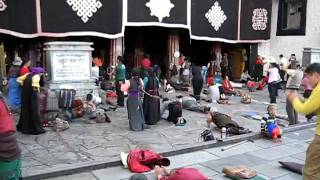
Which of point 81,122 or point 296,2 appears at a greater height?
point 296,2

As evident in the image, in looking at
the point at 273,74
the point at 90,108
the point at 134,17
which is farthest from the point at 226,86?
the point at 90,108

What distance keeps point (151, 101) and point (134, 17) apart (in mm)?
7028

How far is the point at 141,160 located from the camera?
6914 millimetres

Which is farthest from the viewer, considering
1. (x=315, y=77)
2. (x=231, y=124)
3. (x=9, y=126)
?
(x=231, y=124)

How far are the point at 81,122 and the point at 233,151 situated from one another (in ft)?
14.8

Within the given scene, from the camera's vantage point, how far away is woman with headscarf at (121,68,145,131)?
9.78 metres

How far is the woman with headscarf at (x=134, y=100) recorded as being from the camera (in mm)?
9781

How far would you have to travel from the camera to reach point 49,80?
12.0 metres

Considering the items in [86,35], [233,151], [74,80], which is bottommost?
[233,151]

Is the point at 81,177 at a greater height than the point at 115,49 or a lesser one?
lesser

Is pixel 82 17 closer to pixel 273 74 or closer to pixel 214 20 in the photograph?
pixel 214 20

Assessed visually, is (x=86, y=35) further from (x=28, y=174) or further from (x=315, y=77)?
(x=315, y=77)

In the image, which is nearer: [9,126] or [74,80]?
[9,126]

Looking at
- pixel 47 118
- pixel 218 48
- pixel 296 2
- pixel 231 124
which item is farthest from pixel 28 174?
pixel 296 2
